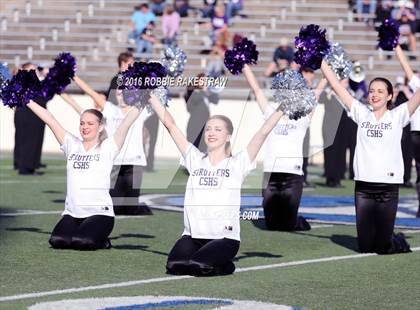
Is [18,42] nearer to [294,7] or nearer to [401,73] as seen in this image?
[294,7]

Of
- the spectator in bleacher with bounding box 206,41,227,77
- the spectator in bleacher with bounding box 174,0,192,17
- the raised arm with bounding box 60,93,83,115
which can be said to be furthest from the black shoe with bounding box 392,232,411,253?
the spectator in bleacher with bounding box 174,0,192,17

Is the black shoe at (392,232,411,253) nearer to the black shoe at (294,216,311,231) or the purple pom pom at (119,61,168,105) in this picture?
the black shoe at (294,216,311,231)

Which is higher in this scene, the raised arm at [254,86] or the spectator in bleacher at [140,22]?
the raised arm at [254,86]

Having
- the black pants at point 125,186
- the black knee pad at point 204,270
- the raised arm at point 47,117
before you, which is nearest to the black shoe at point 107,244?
the raised arm at point 47,117

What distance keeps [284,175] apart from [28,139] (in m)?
8.11

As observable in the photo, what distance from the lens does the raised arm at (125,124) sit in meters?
8.97

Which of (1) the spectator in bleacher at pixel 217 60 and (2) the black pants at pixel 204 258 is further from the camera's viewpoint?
(1) the spectator in bleacher at pixel 217 60

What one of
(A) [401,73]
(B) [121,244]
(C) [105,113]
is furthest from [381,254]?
(A) [401,73]

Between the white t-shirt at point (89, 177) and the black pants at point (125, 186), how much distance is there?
2.98 m

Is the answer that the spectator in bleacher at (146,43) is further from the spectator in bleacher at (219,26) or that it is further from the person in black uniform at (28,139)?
the person in black uniform at (28,139)

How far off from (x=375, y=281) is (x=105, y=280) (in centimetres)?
192

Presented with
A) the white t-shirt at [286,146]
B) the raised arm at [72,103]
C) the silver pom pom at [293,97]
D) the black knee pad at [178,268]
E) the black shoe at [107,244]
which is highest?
the silver pom pom at [293,97]

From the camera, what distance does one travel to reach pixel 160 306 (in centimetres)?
700

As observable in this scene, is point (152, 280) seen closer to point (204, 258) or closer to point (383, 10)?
point (204, 258)
